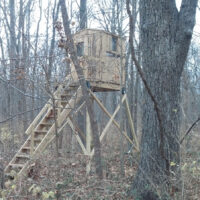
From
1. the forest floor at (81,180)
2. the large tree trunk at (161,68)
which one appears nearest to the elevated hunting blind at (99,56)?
the forest floor at (81,180)

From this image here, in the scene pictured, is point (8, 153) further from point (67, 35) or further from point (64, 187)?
point (67, 35)

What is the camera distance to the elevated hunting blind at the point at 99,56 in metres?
9.18

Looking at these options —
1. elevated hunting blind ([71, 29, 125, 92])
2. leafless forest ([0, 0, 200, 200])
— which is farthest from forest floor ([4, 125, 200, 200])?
elevated hunting blind ([71, 29, 125, 92])

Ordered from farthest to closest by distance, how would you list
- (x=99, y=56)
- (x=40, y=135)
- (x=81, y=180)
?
(x=99, y=56)
(x=40, y=135)
(x=81, y=180)

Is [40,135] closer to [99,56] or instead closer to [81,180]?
[81,180]

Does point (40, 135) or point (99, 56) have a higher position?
point (99, 56)

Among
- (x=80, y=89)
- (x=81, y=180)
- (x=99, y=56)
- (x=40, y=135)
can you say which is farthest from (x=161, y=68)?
(x=40, y=135)

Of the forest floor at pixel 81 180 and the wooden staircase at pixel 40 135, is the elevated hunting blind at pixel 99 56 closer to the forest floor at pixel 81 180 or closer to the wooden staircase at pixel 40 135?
the wooden staircase at pixel 40 135

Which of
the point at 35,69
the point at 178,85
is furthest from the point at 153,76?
the point at 35,69

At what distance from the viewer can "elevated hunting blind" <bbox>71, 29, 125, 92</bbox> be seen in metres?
9.18

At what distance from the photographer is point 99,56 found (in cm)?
938

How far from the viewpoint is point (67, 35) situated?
283 inches

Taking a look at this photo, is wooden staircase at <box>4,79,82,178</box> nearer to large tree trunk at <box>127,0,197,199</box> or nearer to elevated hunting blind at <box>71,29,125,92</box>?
elevated hunting blind at <box>71,29,125,92</box>

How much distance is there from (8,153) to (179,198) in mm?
7308
